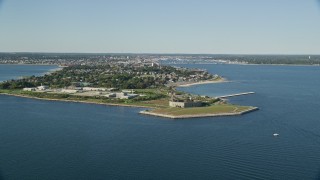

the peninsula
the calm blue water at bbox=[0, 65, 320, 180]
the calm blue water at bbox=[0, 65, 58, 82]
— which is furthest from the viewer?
the calm blue water at bbox=[0, 65, 58, 82]

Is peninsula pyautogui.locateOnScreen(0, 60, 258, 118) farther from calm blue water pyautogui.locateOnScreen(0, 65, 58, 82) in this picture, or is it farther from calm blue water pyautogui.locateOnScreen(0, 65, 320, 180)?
calm blue water pyautogui.locateOnScreen(0, 65, 58, 82)

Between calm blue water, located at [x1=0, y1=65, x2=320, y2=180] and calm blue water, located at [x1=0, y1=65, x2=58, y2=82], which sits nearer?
calm blue water, located at [x1=0, y1=65, x2=320, y2=180]

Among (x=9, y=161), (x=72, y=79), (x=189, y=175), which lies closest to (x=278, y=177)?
(x=189, y=175)

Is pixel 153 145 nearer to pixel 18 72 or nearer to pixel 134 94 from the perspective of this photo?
pixel 134 94

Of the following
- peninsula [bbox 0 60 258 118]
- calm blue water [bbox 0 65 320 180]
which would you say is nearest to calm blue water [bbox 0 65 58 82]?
peninsula [bbox 0 60 258 118]

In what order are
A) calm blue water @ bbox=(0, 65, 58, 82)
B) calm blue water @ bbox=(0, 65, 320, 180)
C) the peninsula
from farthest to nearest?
calm blue water @ bbox=(0, 65, 58, 82)
the peninsula
calm blue water @ bbox=(0, 65, 320, 180)

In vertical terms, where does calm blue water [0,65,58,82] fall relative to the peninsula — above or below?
below

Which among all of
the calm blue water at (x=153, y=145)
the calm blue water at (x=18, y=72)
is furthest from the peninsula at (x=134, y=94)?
the calm blue water at (x=18, y=72)

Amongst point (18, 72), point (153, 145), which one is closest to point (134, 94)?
point (153, 145)

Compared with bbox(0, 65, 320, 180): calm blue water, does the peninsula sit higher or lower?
higher

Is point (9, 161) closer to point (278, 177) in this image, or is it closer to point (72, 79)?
point (278, 177)
